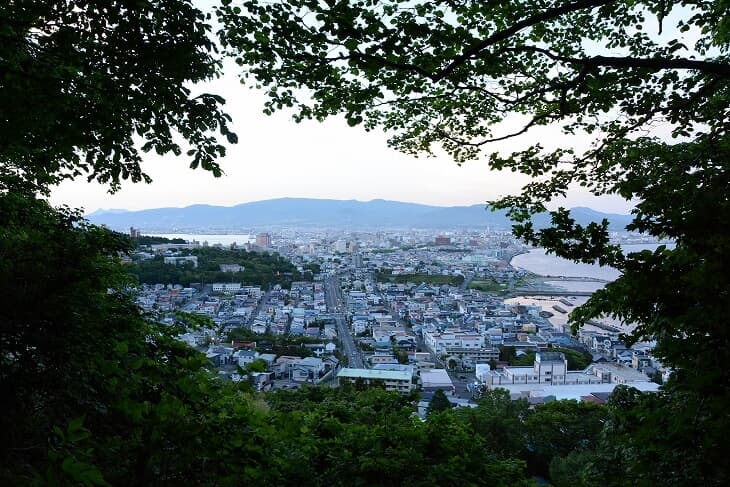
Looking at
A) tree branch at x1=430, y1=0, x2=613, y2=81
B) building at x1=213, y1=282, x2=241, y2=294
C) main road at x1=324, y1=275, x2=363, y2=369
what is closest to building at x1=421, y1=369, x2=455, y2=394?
main road at x1=324, y1=275, x2=363, y2=369

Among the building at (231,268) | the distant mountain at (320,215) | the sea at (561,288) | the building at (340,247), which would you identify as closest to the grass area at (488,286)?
the sea at (561,288)

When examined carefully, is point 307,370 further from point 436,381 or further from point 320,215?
point 320,215

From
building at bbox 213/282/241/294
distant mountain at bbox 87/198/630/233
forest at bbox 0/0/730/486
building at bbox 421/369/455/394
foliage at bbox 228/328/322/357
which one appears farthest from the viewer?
distant mountain at bbox 87/198/630/233

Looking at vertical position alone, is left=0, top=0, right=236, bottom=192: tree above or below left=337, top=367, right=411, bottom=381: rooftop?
above

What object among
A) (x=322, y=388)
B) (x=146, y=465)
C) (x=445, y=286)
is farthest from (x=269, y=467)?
(x=445, y=286)

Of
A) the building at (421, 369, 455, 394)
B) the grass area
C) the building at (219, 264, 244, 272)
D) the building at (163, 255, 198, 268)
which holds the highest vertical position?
the building at (163, 255, 198, 268)

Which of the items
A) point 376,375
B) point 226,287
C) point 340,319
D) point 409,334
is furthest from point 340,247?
point 376,375

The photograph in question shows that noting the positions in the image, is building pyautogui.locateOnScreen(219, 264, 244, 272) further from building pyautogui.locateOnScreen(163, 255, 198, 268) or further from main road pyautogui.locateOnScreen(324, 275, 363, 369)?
main road pyautogui.locateOnScreen(324, 275, 363, 369)
